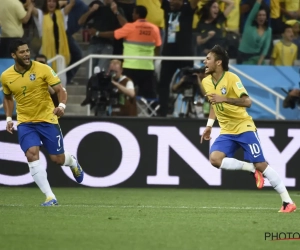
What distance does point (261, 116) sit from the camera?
54.3ft

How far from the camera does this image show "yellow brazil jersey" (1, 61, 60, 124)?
39.5 feet

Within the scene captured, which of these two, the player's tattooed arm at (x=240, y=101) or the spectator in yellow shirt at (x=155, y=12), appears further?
the spectator in yellow shirt at (x=155, y=12)

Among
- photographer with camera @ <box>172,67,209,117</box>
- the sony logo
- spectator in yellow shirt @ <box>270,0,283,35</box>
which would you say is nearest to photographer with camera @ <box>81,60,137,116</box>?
the sony logo

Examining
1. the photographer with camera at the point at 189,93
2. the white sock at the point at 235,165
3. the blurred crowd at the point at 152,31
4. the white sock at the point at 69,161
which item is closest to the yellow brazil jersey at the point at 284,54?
the blurred crowd at the point at 152,31

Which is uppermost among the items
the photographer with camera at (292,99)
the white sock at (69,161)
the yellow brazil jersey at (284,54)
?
the yellow brazil jersey at (284,54)

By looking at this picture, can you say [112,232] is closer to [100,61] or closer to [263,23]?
[100,61]

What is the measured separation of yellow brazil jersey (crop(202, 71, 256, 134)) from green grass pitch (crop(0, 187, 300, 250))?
3.55 ft

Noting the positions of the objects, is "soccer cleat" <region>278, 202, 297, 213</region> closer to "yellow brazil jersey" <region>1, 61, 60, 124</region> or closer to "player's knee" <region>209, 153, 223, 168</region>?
"player's knee" <region>209, 153, 223, 168</region>

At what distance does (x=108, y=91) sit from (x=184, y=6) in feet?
7.44

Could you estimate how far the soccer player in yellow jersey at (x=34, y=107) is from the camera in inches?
466

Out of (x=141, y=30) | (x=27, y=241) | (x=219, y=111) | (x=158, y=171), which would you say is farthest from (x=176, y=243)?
(x=141, y=30)

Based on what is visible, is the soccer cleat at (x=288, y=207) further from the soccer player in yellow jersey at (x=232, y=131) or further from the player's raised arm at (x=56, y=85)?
the player's raised arm at (x=56, y=85)

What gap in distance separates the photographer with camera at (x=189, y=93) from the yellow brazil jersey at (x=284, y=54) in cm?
160

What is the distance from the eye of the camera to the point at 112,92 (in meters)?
16.2
